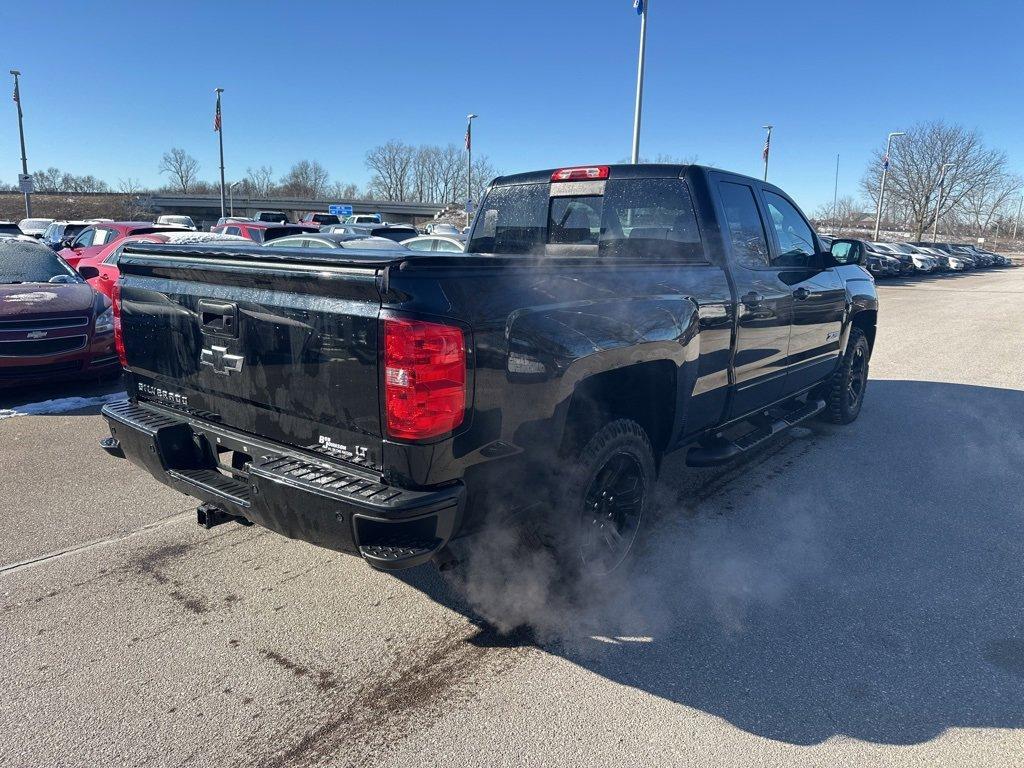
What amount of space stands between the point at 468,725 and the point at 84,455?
418cm

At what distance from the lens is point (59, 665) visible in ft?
9.12

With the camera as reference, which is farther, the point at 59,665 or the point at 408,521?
the point at 59,665

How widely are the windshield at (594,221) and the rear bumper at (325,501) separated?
2.24 m

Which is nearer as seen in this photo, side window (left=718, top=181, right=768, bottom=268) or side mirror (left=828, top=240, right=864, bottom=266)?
side window (left=718, top=181, right=768, bottom=268)

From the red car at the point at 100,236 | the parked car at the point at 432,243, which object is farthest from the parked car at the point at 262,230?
the parked car at the point at 432,243

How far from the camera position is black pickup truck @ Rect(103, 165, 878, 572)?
247cm

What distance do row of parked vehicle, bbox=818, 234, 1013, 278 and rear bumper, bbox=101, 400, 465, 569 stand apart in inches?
1018

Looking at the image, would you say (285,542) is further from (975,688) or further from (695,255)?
(975,688)

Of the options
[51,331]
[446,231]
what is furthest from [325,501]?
[446,231]

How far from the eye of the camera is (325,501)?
2.51 m

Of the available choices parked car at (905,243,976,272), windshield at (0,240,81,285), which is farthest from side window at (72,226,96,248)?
parked car at (905,243,976,272)

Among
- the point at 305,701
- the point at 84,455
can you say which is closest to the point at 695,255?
the point at 305,701

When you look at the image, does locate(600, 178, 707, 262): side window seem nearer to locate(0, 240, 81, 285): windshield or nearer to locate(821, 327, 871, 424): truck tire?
locate(821, 327, 871, 424): truck tire

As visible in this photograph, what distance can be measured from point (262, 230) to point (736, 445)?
15.2 m
